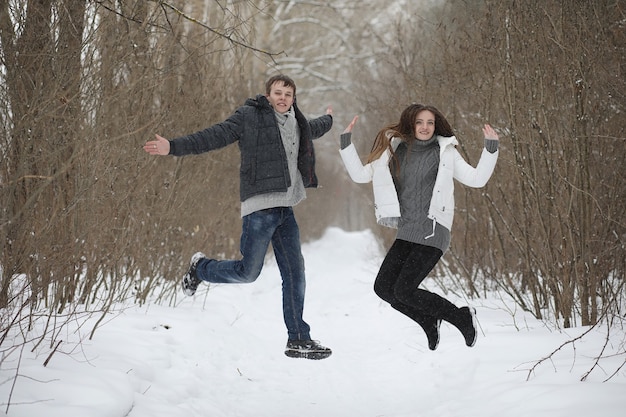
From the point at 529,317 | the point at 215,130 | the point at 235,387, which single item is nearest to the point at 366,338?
the point at 529,317

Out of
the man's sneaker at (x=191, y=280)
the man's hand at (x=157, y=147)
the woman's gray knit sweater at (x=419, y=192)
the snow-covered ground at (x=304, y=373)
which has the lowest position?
the snow-covered ground at (x=304, y=373)

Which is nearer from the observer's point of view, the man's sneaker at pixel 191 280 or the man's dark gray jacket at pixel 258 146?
the man's dark gray jacket at pixel 258 146

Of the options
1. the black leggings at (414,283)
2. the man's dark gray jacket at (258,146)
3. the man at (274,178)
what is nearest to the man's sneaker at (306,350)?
the man at (274,178)

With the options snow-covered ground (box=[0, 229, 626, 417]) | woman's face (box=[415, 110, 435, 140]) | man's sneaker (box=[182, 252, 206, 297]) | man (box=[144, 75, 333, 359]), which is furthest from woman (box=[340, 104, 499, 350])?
man's sneaker (box=[182, 252, 206, 297])

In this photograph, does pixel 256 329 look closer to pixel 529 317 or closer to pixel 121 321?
pixel 121 321

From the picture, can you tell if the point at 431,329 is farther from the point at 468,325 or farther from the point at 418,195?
the point at 418,195

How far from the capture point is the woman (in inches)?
155

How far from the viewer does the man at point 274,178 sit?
392 cm

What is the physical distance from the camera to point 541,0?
468cm

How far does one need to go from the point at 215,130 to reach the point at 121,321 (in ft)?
6.24

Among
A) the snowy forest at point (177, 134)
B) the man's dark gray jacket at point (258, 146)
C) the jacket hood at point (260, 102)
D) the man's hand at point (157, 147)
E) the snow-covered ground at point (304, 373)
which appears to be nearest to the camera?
the snow-covered ground at point (304, 373)

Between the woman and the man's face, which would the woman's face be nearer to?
the woman

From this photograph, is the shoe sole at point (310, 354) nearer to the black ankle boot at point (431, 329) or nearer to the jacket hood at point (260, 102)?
the black ankle boot at point (431, 329)

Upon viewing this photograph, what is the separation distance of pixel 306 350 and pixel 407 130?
1.72m
